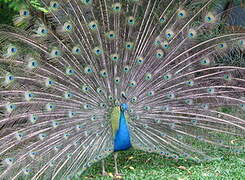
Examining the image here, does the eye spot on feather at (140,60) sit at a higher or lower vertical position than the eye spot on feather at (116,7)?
lower

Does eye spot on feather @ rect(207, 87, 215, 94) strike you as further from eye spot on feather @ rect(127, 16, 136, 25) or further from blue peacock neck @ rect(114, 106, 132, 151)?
eye spot on feather @ rect(127, 16, 136, 25)

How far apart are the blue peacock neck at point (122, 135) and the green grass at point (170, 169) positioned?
39cm

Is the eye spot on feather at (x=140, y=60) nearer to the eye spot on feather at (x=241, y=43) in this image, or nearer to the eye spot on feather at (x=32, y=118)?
the eye spot on feather at (x=241, y=43)

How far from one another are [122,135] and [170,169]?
2.71 ft

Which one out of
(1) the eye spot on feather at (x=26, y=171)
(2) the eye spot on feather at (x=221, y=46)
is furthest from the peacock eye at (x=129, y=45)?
(1) the eye spot on feather at (x=26, y=171)

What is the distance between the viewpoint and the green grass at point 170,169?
A: 453 cm

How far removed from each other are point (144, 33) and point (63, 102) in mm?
1391

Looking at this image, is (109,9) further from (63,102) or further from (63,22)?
(63,102)

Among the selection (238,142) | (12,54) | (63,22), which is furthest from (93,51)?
(238,142)

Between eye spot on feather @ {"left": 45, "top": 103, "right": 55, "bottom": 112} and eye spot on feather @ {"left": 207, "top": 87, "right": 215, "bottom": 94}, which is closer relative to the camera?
eye spot on feather @ {"left": 45, "top": 103, "right": 55, "bottom": 112}

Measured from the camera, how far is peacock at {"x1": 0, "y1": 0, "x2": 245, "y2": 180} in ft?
A: 14.8

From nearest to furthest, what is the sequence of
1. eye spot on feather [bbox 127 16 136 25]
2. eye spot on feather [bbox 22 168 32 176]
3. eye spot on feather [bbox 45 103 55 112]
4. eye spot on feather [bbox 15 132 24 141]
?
eye spot on feather [bbox 22 168 32 176]
eye spot on feather [bbox 15 132 24 141]
eye spot on feather [bbox 45 103 55 112]
eye spot on feather [bbox 127 16 136 25]

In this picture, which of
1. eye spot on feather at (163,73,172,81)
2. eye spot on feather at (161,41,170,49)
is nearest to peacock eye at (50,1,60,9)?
eye spot on feather at (161,41,170,49)

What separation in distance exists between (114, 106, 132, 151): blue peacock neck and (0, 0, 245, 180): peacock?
0.04 ft
